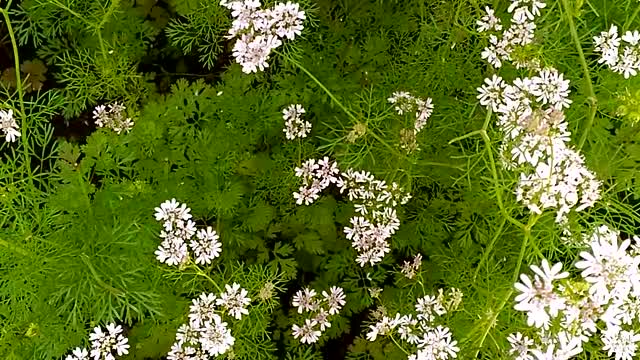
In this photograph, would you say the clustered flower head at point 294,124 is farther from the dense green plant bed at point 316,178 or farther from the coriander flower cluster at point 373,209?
the coriander flower cluster at point 373,209

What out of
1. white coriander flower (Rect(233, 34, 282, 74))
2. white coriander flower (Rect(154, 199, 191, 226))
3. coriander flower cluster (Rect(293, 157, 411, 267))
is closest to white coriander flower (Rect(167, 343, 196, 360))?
white coriander flower (Rect(154, 199, 191, 226))

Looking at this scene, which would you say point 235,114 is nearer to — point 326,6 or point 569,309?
point 326,6

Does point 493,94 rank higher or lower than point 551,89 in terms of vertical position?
lower

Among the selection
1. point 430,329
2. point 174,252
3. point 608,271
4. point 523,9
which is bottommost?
point 430,329

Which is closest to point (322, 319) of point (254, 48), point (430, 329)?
point (430, 329)

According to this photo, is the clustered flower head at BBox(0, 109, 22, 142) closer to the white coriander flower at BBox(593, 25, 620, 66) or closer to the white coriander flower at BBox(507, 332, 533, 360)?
the white coriander flower at BBox(507, 332, 533, 360)

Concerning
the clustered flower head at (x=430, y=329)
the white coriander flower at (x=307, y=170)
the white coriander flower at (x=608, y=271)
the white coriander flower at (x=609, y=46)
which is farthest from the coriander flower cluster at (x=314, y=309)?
the white coriander flower at (x=609, y=46)

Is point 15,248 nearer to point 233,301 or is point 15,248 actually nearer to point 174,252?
point 174,252

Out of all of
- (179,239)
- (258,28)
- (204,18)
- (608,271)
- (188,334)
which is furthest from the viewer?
(204,18)
